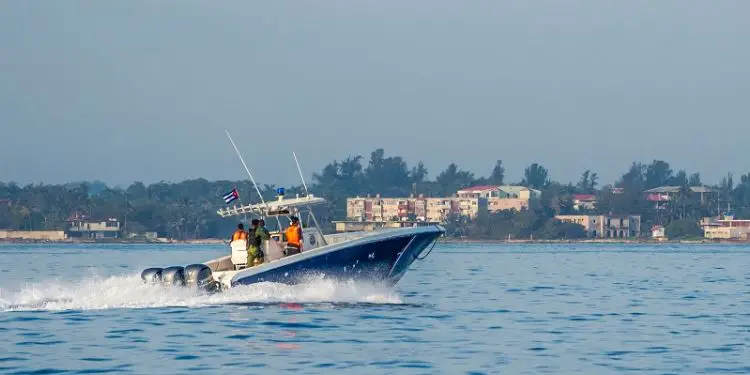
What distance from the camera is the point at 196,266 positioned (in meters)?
33.5

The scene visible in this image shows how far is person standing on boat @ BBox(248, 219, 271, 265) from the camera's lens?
33.9 meters

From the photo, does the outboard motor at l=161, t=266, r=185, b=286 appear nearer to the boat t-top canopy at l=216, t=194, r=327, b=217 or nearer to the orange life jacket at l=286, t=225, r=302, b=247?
the boat t-top canopy at l=216, t=194, r=327, b=217

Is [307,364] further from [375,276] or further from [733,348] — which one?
[375,276]

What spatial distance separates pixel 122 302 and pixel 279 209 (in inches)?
166

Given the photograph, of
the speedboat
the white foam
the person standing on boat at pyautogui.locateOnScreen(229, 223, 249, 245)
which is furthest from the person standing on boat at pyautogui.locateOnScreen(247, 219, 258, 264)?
the white foam

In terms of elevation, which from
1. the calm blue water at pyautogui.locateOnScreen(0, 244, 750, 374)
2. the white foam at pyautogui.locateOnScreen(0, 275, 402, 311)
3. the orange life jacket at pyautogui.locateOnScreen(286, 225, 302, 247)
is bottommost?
the calm blue water at pyautogui.locateOnScreen(0, 244, 750, 374)

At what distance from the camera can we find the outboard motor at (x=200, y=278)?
3309 cm

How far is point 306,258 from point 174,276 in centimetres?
294

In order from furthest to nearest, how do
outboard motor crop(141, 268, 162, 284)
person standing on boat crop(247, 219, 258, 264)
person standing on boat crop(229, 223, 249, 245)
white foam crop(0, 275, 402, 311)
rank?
person standing on boat crop(229, 223, 249, 245), person standing on boat crop(247, 219, 258, 264), outboard motor crop(141, 268, 162, 284), white foam crop(0, 275, 402, 311)

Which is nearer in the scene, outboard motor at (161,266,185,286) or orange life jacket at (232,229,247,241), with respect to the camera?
outboard motor at (161,266,185,286)

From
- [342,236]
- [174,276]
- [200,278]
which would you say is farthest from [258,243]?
[342,236]

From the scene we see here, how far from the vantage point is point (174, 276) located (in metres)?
33.3

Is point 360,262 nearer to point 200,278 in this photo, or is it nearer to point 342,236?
point 342,236

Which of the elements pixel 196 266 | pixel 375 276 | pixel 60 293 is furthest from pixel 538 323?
pixel 60 293
